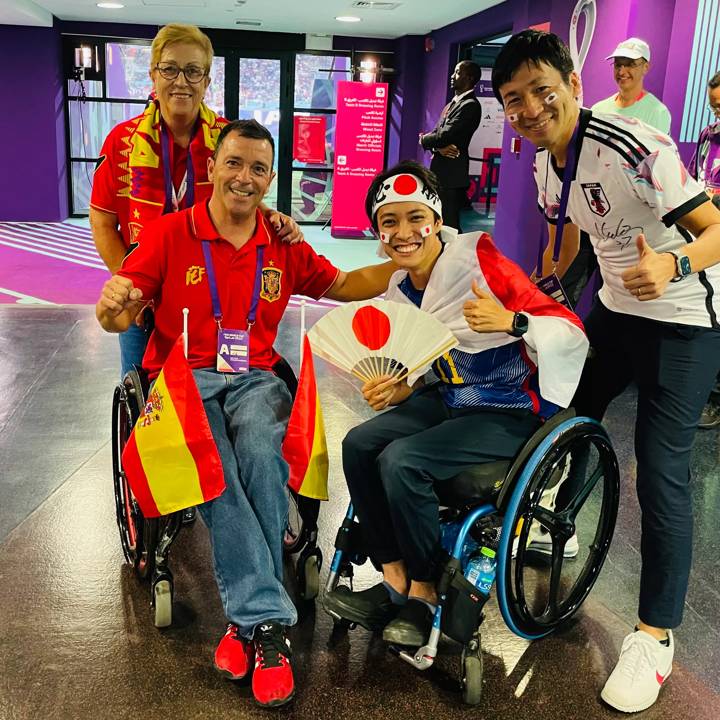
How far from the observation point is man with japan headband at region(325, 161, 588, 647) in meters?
1.88

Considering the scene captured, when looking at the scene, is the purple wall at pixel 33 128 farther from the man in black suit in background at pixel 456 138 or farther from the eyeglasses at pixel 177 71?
the eyeglasses at pixel 177 71

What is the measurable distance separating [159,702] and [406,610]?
0.62 metres

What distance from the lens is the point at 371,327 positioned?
2002mm

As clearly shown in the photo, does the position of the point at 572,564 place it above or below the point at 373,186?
below

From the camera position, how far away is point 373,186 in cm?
215

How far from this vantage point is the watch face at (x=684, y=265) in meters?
1.70

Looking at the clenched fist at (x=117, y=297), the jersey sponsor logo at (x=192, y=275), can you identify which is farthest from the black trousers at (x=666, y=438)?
the clenched fist at (x=117, y=297)

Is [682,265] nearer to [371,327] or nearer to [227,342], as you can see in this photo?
[371,327]

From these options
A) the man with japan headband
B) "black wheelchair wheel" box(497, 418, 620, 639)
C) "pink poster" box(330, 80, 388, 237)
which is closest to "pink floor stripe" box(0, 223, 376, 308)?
"pink poster" box(330, 80, 388, 237)

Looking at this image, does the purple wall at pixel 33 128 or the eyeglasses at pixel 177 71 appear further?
the purple wall at pixel 33 128

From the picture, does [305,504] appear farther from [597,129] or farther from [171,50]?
[171,50]

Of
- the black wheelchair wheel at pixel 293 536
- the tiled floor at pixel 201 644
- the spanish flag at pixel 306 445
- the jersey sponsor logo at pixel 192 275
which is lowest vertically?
the tiled floor at pixel 201 644

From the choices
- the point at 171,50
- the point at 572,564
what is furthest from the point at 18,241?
the point at 572,564

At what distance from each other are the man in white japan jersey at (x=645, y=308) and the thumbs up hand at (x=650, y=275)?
0.46ft
